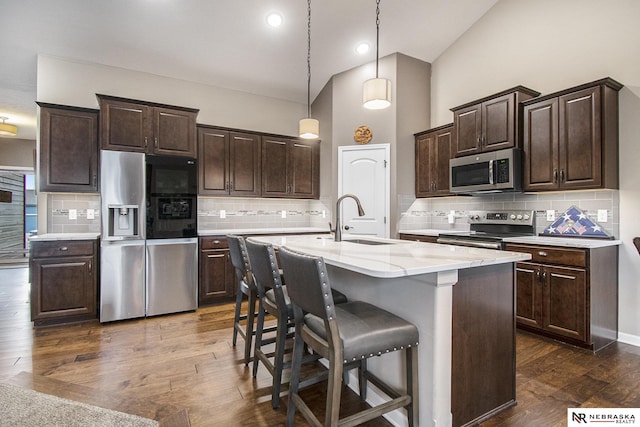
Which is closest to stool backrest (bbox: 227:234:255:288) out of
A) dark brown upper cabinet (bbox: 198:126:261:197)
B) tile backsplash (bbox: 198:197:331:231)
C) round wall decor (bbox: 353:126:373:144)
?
dark brown upper cabinet (bbox: 198:126:261:197)

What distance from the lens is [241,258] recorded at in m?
2.55

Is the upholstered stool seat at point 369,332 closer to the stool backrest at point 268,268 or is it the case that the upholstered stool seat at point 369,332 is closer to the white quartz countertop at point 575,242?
the stool backrest at point 268,268

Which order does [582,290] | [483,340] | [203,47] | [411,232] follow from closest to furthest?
1. [483,340]
2. [582,290]
3. [203,47]
4. [411,232]

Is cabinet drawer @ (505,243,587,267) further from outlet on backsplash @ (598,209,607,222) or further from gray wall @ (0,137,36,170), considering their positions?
gray wall @ (0,137,36,170)

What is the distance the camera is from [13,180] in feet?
24.2

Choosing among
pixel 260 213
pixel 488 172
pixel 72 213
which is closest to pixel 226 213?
pixel 260 213

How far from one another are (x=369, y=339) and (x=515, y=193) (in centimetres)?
319

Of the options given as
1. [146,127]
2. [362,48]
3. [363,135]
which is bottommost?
[146,127]

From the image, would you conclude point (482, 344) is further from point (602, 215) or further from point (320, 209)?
point (320, 209)

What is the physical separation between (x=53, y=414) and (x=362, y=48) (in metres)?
4.77

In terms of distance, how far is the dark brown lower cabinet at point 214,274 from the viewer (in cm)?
401

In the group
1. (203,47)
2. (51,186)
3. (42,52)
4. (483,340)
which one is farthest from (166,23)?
(483,340)

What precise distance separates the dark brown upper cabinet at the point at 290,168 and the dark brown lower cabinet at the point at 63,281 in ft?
7.54

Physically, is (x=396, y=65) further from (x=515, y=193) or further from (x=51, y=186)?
(x=51, y=186)
